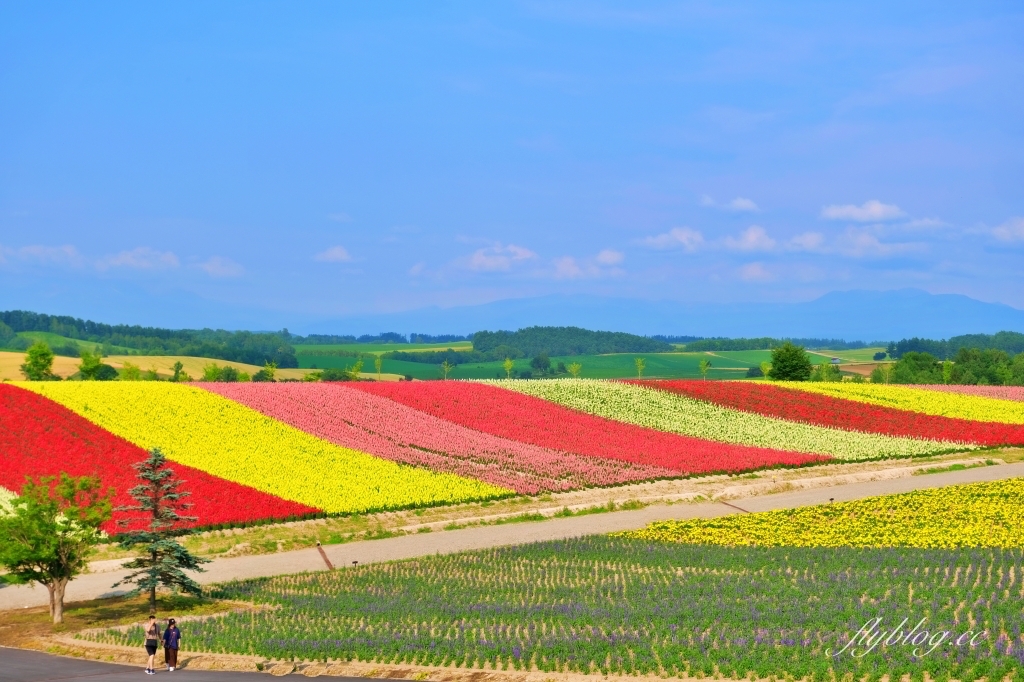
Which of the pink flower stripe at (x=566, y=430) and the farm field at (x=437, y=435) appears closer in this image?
the farm field at (x=437, y=435)

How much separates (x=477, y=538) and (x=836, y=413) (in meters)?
38.3

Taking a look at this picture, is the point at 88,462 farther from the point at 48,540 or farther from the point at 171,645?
the point at 171,645

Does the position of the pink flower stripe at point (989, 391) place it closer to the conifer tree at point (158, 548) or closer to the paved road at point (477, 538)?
the paved road at point (477, 538)

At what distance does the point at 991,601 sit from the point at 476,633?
43.8 feet

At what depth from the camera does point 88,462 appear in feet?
151

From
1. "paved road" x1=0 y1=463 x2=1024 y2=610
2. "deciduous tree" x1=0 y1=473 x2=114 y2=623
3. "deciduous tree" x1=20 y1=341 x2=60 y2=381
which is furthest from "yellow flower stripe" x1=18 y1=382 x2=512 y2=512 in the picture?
"deciduous tree" x1=20 y1=341 x2=60 y2=381

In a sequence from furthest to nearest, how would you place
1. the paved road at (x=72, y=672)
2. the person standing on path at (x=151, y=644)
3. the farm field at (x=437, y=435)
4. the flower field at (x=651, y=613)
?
the farm field at (x=437, y=435)
the person standing on path at (x=151, y=644)
the paved road at (x=72, y=672)
the flower field at (x=651, y=613)

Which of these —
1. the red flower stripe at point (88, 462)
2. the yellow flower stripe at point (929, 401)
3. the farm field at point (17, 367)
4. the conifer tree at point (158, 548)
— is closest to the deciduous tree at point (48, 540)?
the conifer tree at point (158, 548)

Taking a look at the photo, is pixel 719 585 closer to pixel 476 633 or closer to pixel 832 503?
pixel 476 633

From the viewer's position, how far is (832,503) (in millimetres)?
48219

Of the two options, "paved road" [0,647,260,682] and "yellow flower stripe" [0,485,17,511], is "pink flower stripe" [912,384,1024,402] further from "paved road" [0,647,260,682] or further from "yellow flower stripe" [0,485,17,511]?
"paved road" [0,647,260,682]

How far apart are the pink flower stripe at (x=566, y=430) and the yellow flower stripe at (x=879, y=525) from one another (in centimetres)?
962

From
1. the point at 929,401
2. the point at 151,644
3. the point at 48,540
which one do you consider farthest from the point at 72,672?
the point at 929,401

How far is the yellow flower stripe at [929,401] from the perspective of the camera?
75.4 meters
